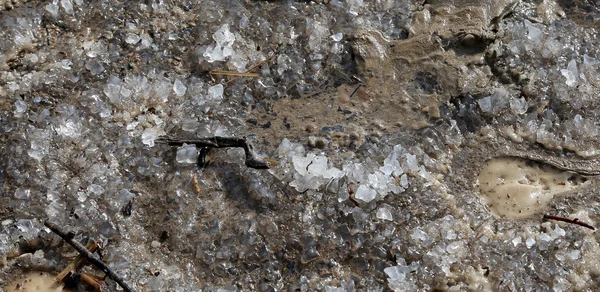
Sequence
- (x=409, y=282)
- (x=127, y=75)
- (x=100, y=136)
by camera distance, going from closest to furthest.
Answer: (x=409, y=282) < (x=100, y=136) < (x=127, y=75)

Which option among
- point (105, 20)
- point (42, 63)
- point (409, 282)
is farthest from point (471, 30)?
point (42, 63)

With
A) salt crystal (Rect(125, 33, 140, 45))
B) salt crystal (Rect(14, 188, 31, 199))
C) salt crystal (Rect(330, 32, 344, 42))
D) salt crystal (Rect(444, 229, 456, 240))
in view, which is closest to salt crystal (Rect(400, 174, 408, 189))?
salt crystal (Rect(444, 229, 456, 240))

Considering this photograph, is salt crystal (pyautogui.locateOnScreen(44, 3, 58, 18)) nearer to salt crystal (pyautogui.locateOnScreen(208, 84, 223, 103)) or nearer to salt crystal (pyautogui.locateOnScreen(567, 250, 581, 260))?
Answer: salt crystal (pyautogui.locateOnScreen(208, 84, 223, 103))

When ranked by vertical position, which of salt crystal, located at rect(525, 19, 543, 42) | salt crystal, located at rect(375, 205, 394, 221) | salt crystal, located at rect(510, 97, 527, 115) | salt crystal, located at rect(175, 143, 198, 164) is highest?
salt crystal, located at rect(525, 19, 543, 42)

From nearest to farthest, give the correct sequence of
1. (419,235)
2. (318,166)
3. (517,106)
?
(419,235), (318,166), (517,106)

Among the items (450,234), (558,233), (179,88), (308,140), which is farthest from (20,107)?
(558,233)

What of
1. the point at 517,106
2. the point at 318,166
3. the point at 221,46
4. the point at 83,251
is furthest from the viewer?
the point at 221,46

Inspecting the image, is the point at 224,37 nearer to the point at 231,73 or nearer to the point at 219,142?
the point at 231,73

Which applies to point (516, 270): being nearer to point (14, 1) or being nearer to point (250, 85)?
point (250, 85)
